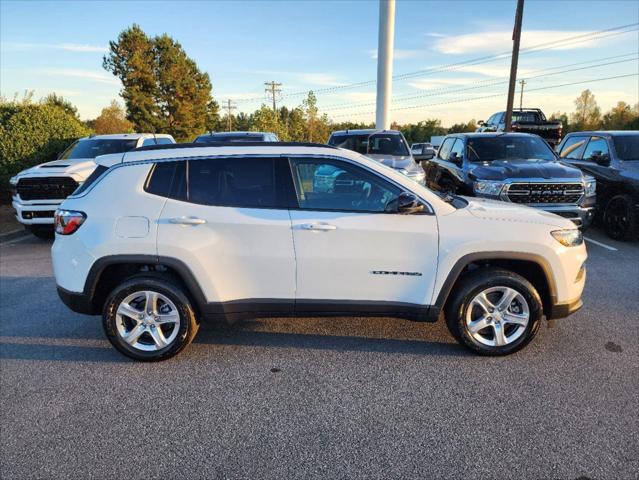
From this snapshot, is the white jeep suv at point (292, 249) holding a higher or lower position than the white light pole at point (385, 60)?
lower

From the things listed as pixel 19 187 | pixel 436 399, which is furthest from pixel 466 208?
pixel 19 187

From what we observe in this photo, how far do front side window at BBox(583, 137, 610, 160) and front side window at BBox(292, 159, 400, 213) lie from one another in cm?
704

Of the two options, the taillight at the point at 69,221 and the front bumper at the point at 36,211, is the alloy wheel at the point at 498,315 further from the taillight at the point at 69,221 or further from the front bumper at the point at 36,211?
the front bumper at the point at 36,211

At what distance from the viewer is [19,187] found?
797 cm

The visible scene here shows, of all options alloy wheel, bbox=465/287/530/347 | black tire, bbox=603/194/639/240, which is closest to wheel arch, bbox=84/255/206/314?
alloy wheel, bbox=465/287/530/347

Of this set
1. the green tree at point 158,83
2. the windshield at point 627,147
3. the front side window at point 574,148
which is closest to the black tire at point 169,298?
the windshield at point 627,147

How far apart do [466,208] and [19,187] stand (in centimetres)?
802

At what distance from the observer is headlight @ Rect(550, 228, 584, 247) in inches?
140

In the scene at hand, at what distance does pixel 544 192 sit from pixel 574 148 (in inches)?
144

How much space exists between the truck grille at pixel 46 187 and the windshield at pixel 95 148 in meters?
1.52

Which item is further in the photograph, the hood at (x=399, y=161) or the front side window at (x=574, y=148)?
the front side window at (x=574, y=148)

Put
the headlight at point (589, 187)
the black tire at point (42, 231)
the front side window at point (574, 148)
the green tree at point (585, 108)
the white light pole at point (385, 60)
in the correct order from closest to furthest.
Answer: the headlight at point (589, 187) → the black tire at point (42, 231) → the front side window at point (574, 148) → the white light pole at point (385, 60) → the green tree at point (585, 108)

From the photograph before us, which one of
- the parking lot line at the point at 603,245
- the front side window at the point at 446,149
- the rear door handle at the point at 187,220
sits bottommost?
the parking lot line at the point at 603,245

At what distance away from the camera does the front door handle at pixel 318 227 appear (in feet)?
11.4
